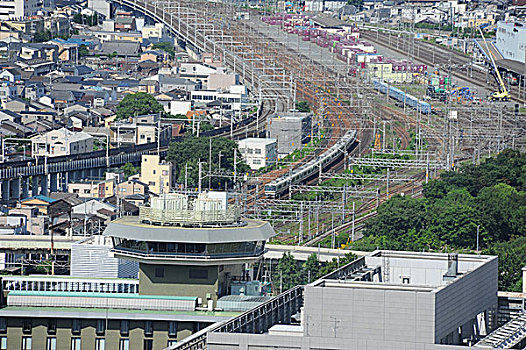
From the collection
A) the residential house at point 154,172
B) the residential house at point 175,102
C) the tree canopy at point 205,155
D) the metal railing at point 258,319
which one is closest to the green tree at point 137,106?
the residential house at point 175,102

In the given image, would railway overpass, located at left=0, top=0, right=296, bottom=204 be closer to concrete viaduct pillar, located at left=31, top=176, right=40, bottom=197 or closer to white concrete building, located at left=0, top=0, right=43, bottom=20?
concrete viaduct pillar, located at left=31, top=176, right=40, bottom=197

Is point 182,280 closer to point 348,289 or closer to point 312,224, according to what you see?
point 348,289

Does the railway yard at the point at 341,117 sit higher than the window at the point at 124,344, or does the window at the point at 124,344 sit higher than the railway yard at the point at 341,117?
the window at the point at 124,344

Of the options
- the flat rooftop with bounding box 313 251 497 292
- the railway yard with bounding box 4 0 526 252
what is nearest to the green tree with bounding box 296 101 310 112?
the railway yard with bounding box 4 0 526 252

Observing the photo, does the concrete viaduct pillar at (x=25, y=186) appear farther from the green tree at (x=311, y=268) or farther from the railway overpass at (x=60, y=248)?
the green tree at (x=311, y=268)

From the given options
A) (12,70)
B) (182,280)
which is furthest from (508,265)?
(12,70)

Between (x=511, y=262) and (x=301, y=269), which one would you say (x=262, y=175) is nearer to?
(x=301, y=269)

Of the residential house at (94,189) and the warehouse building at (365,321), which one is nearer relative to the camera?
the warehouse building at (365,321)

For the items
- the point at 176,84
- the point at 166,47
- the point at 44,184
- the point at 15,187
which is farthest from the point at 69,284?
the point at 166,47
